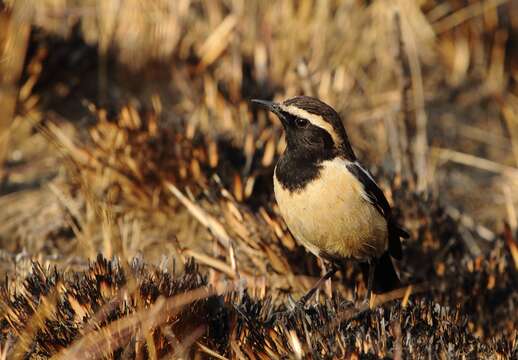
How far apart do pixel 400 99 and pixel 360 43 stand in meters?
0.97

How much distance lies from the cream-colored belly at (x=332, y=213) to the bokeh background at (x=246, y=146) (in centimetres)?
37

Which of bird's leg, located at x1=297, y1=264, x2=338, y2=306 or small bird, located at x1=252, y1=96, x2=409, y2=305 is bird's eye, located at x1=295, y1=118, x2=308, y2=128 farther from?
bird's leg, located at x1=297, y1=264, x2=338, y2=306

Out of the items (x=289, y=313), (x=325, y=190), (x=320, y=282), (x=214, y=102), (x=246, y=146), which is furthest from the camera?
(x=214, y=102)

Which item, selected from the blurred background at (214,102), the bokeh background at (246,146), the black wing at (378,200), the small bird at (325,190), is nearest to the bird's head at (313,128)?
the small bird at (325,190)

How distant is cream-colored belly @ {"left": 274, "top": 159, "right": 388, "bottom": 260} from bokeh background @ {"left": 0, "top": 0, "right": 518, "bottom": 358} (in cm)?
37

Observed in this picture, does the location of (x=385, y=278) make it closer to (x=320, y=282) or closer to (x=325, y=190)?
(x=320, y=282)

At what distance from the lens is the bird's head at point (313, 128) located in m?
4.27

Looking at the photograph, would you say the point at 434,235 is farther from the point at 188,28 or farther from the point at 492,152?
the point at 188,28

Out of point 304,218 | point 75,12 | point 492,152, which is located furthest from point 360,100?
point 304,218

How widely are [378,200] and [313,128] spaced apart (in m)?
0.60

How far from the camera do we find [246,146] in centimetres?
604

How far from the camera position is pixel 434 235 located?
5.68m

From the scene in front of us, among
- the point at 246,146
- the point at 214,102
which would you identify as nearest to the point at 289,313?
the point at 246,146

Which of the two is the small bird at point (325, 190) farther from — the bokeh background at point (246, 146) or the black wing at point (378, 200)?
the bokeh background at point (246, 146)
